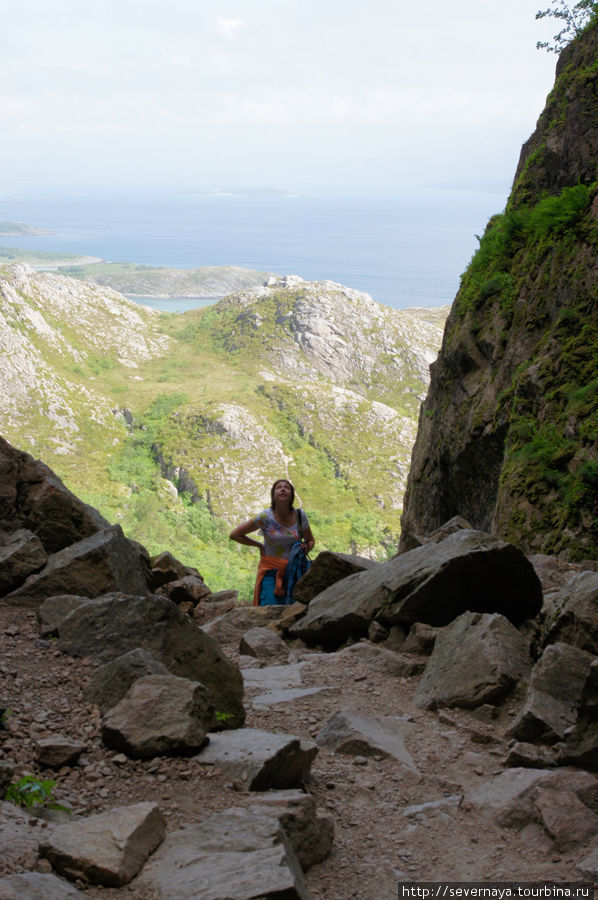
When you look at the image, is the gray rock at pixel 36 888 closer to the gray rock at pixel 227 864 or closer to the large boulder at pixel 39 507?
the gray rock at pixel 227 864

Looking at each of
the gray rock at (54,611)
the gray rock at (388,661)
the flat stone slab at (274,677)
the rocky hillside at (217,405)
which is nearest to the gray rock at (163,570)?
the flat stone slab at (274,677)

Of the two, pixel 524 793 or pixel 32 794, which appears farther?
pixel 524 793

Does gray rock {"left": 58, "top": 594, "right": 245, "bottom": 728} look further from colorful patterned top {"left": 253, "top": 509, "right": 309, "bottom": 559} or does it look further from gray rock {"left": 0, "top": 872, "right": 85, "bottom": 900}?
colorful patterned top {"left": 253, "top": 509, "right": 309, "bottom": 559}

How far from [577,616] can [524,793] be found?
1.82 m

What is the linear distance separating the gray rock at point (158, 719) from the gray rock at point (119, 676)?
0.29m

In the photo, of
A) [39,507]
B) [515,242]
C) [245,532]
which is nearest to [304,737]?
[245,532]

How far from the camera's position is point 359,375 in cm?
11219

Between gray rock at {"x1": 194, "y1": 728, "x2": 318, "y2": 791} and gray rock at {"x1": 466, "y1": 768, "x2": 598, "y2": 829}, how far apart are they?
39.7 inches

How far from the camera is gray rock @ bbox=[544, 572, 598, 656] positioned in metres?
5.20

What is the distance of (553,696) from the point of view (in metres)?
4.84

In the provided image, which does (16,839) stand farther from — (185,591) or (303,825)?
(185,591)

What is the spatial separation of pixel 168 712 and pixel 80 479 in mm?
75690

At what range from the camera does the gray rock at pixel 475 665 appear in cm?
560

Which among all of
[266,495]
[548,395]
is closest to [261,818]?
[548,395]
